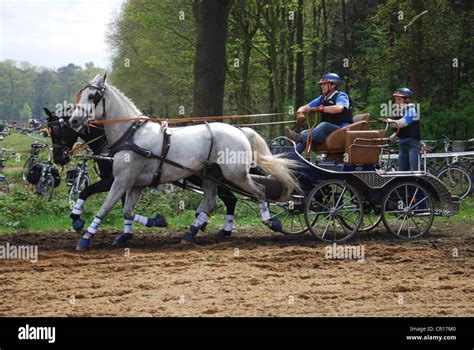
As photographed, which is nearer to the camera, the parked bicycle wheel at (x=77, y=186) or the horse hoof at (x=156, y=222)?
the horse hoof at (x=156, y=222)

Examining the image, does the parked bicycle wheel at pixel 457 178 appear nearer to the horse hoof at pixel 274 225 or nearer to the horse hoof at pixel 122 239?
the horse hoof at pixel 274 225

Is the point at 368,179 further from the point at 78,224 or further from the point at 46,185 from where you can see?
the point at 46,185

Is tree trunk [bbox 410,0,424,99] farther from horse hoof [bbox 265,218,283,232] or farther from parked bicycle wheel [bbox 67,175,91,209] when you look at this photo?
horse hoof [bbox 265,218,283,232]

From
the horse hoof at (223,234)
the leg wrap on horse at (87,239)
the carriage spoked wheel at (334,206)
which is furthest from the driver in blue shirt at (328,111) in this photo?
the leg wrap on horse at (87,239)

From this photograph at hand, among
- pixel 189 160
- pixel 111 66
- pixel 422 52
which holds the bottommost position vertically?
pixel 189 160

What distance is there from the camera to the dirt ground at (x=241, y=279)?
7.35m

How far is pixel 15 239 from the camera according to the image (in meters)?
12.0

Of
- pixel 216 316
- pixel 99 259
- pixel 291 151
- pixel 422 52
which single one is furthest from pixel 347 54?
pixel 216 316

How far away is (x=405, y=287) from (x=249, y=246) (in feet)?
11.1

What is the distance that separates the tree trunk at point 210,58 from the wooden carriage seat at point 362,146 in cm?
547

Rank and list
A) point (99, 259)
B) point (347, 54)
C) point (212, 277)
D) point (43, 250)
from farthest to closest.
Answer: point (347, 54)
point (43, 250)
point (99, 259)
point (212, 277)

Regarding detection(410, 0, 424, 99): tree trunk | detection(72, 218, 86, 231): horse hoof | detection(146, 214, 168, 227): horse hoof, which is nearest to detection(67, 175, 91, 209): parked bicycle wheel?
detection(72, 218, 86, 231): horse hoof

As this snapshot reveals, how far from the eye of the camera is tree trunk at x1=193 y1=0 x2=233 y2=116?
16.3 metres

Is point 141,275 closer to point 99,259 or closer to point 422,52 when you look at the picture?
point 99,259
